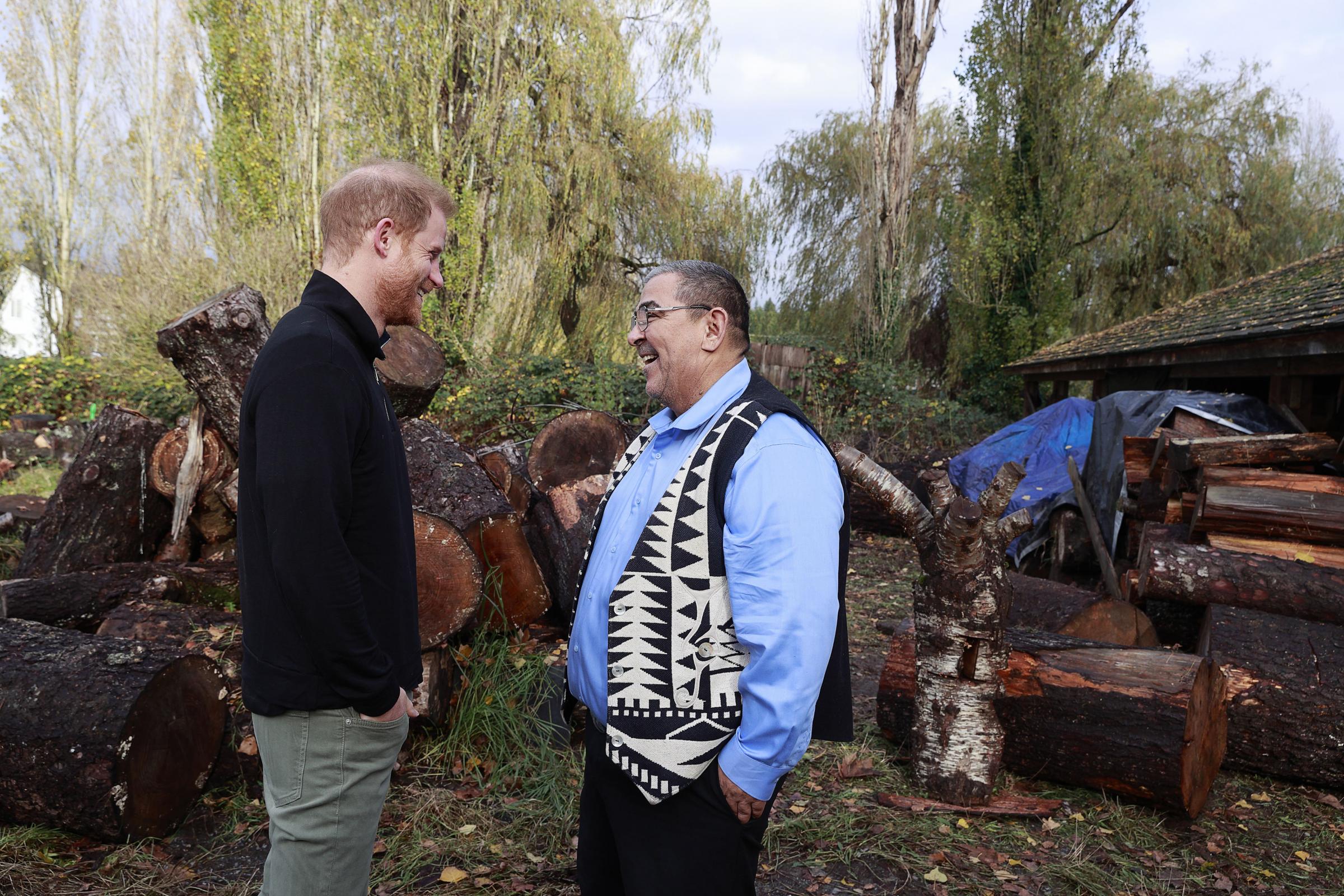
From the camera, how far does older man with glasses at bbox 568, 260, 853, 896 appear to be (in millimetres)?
1673

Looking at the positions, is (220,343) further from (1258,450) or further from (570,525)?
(1258,450)


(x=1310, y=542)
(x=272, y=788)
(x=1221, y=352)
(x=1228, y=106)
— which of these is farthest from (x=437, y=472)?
(x=1228, y=106)

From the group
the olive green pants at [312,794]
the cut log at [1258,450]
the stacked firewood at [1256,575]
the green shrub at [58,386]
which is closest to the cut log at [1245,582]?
the stacked firewood at [1256,575]

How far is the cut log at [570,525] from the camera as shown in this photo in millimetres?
5191

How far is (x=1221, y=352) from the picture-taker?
8.38 meters

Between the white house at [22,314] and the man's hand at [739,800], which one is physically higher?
the white house at [22,314]

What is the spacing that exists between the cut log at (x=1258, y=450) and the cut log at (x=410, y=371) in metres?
5.45

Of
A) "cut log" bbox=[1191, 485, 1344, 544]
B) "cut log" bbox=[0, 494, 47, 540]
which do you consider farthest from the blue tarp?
"cut log" bbox=[0, 494, 47, 540]

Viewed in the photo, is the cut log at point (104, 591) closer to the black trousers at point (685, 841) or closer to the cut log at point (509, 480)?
the cut log at point (509, 480)

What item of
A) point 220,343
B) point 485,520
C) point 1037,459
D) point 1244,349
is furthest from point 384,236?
point 1037,459

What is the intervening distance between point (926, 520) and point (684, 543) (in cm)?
269

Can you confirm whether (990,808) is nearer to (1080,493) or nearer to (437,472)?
(437,472)

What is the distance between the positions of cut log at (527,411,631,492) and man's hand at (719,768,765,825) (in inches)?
192

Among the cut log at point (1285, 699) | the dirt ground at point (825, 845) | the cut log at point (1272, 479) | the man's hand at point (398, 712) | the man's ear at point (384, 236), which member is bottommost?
the dirt ground at point (825, 845)
